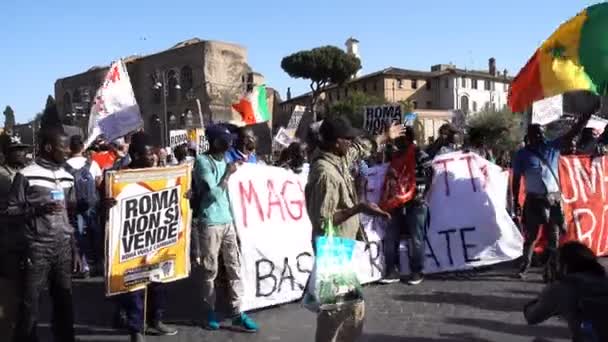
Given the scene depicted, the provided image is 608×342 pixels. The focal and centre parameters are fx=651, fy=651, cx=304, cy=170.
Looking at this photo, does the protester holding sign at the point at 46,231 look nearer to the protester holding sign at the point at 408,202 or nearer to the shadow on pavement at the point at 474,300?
the shadow on pavement at the point at 474,300

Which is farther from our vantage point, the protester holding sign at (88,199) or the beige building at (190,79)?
the beige building at (190,79)

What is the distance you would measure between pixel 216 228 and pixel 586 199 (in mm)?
4909

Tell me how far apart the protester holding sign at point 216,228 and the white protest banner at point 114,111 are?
2404mm

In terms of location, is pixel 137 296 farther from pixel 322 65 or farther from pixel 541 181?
pixel 322 65

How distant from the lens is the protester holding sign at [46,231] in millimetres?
4512

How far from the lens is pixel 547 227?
724 cm

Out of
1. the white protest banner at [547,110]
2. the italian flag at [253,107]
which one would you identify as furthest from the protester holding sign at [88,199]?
the white protest banner at [547,110]

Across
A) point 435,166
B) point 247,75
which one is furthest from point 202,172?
point 247,75

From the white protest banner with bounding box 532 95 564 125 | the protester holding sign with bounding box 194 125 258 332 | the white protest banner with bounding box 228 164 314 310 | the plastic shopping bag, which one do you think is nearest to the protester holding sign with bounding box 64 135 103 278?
the white protest banner with bounding box 228 164 314 310

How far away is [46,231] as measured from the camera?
4.58 meters

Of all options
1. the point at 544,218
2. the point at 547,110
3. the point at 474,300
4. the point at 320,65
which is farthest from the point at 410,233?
the point at 320,65

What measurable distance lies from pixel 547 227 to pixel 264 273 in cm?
322

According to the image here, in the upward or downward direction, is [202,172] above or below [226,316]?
above

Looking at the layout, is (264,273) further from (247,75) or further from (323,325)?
(247,75)
